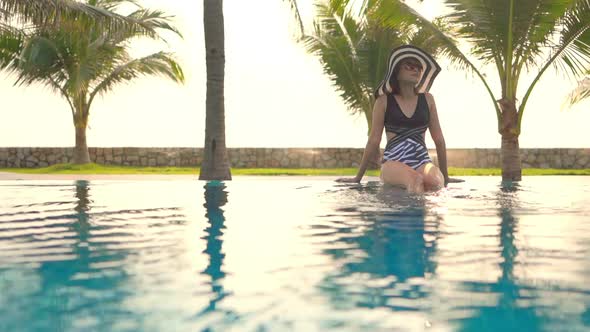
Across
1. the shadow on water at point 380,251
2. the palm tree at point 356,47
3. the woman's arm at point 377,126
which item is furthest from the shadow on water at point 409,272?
the palm tree at point 356,47

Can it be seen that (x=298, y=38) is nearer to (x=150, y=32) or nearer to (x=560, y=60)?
(x=150, y=32)

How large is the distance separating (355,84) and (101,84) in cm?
836

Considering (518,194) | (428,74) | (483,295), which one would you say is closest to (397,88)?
(428,74)

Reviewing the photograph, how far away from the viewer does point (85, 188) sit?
10828mm

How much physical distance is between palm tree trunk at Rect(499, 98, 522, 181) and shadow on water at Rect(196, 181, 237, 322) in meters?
8.82

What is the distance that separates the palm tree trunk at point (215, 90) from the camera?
14961mm

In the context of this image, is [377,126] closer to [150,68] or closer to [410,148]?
[410,148]

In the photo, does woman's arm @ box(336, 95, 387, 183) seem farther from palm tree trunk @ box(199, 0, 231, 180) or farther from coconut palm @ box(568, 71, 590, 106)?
coconut palm @ box(568, 71, 590, 106)

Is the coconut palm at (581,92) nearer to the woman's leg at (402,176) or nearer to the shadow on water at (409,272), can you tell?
the woman's leg at (402,176)

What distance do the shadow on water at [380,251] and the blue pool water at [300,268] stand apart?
0.01 metres

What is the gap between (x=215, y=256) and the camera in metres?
4.01

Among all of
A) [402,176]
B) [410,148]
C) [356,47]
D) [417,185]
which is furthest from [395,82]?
[356,47]

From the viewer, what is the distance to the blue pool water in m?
2.63

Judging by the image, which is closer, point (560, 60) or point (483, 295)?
point (483, 295)
